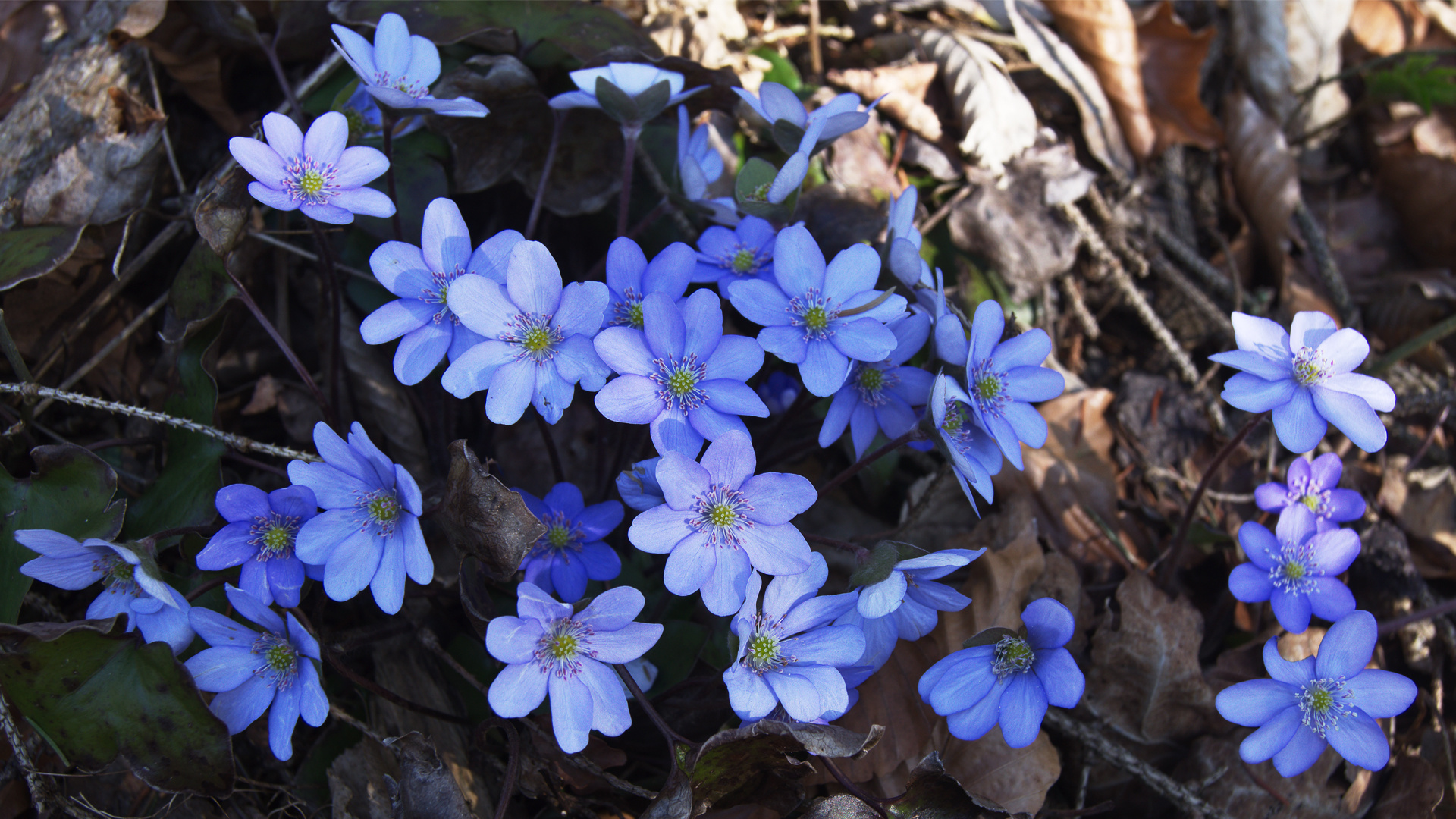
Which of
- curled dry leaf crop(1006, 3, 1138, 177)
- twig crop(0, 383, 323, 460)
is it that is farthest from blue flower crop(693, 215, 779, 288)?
curled dry leaf crop(1006, 3, 1138, 177)

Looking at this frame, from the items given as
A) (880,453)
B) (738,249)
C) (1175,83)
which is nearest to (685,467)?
(880,453)

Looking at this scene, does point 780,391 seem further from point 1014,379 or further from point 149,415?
point 149,415

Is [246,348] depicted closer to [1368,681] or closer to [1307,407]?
[1307,407]

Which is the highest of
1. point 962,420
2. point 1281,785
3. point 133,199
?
point 133,199

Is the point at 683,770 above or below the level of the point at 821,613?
below

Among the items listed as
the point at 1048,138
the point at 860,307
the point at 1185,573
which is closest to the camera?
the point at 860,307

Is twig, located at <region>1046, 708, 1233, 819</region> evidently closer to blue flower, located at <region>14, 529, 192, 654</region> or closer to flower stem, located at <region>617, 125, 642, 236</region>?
flower stem, located at <region>617, 125, 642, 236</region>

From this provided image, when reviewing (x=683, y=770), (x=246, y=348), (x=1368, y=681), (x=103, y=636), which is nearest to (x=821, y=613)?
(x=683, y=770)
